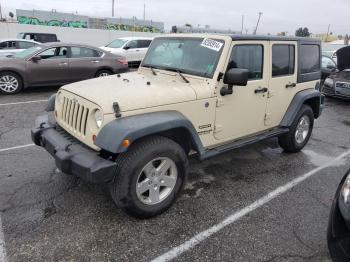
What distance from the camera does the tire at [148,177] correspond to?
2.99 metres

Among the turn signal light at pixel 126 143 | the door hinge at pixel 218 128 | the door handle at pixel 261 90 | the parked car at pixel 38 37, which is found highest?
the parked car at pixel 38 37

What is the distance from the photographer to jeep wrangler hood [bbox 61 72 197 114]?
122 inches

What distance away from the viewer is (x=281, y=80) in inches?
183

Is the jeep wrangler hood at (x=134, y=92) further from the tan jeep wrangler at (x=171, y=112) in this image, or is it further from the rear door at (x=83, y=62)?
the rear door at (x=83, y=62)

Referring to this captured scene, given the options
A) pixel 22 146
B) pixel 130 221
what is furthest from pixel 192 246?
pixel 22 146

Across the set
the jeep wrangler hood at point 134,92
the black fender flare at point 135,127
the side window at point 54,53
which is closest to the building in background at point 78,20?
the side window at point 54,53

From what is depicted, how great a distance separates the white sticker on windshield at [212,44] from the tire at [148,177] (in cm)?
131

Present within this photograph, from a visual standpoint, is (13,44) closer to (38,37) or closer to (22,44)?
(22,44)

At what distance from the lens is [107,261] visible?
109 inches

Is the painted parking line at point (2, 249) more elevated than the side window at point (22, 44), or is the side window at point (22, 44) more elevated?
the side window at point (22, 44)

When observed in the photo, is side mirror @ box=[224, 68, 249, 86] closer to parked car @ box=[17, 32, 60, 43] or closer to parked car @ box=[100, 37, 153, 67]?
parked car @ box=[100, 37, 153, 67]

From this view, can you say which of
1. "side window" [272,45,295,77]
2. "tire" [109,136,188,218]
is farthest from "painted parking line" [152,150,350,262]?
"side window" [272,45,295,77]

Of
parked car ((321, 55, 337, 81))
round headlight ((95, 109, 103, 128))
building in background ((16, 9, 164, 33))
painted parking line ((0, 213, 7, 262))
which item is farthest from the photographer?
building in background ((16, 9, 164, 33))

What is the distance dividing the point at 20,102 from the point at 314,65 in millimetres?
6900
